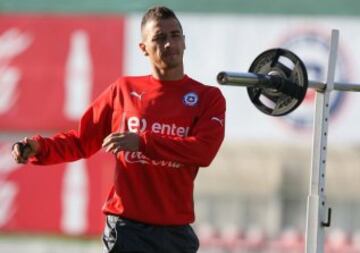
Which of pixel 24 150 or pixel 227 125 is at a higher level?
pixel 24 150

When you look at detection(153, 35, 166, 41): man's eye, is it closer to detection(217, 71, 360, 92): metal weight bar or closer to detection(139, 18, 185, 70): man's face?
detection(139, 18, 185, 70): man's face

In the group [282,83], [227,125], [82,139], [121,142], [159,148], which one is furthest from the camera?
[227,125]

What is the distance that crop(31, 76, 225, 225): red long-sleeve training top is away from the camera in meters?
3.66

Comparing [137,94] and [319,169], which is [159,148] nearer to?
[137,94]

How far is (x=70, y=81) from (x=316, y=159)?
489cm

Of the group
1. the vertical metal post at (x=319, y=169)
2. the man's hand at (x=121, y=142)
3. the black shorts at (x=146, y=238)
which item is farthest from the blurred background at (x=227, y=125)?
the man's hand at (x=121, y=142)

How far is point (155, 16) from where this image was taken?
12.4 ft

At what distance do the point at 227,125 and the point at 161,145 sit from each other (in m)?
4.88

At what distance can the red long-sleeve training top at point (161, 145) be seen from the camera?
3.66 meters

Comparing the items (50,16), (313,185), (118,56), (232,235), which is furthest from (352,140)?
(313,185)

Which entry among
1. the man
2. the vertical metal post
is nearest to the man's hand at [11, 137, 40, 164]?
the man

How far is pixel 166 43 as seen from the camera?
3.72 metres

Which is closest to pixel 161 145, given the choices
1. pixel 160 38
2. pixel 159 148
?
pixel 159 148

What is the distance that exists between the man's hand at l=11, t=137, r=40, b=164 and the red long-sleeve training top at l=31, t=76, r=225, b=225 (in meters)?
0.03
